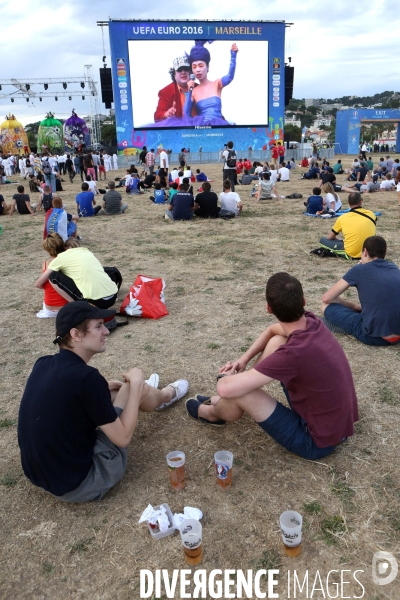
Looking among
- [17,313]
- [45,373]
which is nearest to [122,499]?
[45,373]

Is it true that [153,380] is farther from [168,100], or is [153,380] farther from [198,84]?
[198,84]

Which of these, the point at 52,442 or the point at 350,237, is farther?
the point at 350,237

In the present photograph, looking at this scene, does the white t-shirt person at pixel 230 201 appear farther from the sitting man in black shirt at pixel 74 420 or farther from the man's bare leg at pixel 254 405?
the sitting man in black shirt at pixel 74 420

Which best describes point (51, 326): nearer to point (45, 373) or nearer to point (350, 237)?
point (45, 373)

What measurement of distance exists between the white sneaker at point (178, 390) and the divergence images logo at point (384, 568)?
1.78m

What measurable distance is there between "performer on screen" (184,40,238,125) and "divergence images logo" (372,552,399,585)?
30799 millimetres

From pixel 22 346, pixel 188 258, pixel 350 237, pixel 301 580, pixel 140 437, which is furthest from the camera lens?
pixel 188 258

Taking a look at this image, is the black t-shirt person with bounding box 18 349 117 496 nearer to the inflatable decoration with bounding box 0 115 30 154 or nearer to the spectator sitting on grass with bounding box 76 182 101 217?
the spectator sitting on grass with bounding box 76 182 101 217

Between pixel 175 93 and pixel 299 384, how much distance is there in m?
30.2

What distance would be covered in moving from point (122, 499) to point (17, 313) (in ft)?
12.2

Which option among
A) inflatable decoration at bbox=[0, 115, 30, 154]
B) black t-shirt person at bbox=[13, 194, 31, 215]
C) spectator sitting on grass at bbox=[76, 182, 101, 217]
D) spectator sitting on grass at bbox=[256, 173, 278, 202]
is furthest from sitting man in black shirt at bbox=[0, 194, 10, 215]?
inflatable decoration at bbox=[0, 115, 30, 154]

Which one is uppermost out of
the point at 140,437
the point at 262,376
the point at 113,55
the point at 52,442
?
the point at 113,55

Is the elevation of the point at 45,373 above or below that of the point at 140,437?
above

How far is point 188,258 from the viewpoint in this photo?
26.1 ft
